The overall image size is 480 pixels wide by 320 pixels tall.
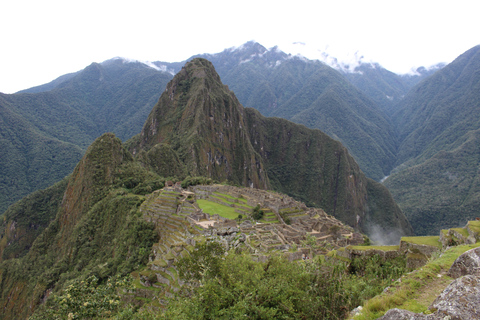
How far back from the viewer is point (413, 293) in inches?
306

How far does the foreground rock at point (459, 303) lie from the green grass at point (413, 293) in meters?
1.13

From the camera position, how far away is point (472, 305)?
16.5 feet

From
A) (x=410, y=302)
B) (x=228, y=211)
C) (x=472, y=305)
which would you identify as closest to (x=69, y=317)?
(x=410, y=302)

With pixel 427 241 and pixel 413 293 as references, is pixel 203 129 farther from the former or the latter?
pixel 413 293

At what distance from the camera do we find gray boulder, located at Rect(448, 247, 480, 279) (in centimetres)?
734

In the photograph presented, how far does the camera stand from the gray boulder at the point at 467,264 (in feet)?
24.1

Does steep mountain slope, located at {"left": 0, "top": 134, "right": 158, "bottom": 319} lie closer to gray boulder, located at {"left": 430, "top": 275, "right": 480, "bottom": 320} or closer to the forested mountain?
the forested mountain

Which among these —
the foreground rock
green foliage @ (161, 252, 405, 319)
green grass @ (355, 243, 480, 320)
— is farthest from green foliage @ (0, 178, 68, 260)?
the foreground rock

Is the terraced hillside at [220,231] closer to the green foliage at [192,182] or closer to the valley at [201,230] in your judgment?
the valley at [201,230]

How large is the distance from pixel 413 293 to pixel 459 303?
A: 2.90 metres

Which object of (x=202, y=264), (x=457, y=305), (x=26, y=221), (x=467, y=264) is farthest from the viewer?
(x=26, y=221)

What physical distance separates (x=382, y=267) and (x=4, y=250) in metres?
101

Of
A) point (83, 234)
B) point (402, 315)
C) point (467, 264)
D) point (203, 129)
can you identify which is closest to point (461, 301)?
point (402, 315)

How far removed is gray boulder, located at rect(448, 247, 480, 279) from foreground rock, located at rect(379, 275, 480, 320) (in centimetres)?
208
